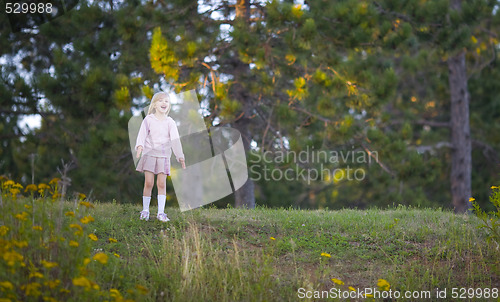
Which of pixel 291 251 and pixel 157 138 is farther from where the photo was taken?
pixel 157 138

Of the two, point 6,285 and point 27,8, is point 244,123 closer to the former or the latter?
point 27,8

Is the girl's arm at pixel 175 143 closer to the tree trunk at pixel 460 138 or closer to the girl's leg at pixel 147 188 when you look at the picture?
the girl's leg at pixel 147 188

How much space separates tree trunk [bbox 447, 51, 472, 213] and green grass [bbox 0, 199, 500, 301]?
8.06 metres

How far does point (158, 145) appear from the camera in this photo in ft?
20.0

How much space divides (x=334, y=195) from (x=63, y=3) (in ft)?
44.0

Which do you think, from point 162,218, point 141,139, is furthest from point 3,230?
point 162,218

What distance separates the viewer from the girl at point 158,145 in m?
6.08

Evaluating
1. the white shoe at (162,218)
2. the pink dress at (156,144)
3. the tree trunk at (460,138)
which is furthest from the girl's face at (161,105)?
the tree trunk at (460,138)

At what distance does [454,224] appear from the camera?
6.78 meters

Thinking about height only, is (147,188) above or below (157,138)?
below

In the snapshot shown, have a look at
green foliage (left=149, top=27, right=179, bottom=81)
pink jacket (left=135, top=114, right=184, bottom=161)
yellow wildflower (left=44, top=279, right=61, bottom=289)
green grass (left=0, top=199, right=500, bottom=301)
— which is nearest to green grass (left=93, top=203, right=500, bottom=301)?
green grass (left=0, top=199, right=500, bottom=301)

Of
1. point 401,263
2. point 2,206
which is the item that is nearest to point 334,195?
point 401,263

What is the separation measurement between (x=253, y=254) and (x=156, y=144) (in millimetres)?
1871

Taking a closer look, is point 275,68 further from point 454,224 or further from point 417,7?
point 454,224
